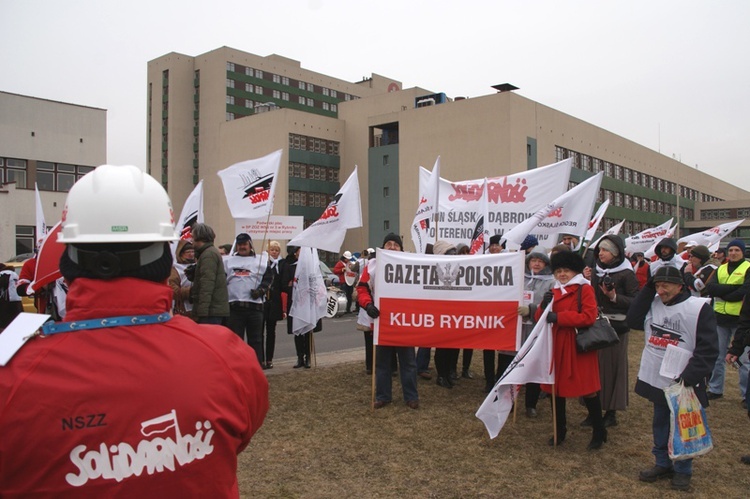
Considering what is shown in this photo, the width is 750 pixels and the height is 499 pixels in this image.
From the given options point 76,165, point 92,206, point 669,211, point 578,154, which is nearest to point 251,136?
point 76,165

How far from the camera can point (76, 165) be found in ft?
151

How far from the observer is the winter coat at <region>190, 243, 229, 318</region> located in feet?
25.6

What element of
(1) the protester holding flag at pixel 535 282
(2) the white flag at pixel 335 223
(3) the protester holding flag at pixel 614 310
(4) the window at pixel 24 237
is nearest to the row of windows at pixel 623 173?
(4) the window at pixel 24 237

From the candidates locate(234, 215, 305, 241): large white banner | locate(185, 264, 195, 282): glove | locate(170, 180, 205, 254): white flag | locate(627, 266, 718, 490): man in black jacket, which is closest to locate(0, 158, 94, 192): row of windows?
locate(234, 215, 305, 241): large white banner

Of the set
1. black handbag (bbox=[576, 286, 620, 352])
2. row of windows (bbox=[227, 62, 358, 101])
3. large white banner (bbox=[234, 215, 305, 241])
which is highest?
row of windows (bbox=[227, 62, 358, 101])

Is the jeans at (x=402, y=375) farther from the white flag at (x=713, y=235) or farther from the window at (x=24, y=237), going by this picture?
the window at (x=24, y=237)

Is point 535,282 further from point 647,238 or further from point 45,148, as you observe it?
point 45,148

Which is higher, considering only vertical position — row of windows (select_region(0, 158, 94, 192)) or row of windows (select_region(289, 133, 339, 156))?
row of windows (select_region(289, 133, 339, 156))

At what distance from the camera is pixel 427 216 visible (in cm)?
1035

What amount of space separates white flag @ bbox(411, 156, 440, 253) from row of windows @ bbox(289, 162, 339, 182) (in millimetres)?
56048

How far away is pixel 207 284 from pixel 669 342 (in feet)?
17.2

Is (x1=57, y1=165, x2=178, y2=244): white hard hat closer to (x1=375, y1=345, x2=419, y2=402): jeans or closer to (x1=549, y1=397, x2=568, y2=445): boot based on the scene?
(x1=549, y1=397, x2=568, y2=445): boot

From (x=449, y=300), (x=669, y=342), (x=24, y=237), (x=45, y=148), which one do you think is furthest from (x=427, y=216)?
(x=45, y=148)

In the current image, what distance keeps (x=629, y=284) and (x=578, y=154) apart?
199 ft
